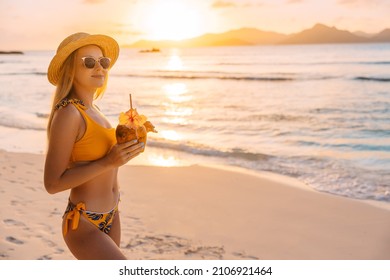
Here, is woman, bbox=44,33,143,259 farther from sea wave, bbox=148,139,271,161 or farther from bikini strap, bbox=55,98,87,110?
→ sea wave, bbox=148,139,271,161

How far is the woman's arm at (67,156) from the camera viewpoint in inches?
87.1

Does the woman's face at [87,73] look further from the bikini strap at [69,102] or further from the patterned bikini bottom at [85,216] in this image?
the patterned bikini bottom at [85,216]

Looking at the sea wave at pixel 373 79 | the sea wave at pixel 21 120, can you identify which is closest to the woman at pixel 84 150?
the sea wave at pixel 21 120

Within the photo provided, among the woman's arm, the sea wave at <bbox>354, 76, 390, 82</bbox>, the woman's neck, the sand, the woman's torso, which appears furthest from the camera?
the sea wave at <bbox>354, 76, 390, 82</bbox>

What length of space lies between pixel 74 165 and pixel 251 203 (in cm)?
441

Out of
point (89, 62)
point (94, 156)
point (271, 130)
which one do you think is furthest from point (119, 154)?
point (271, 130)

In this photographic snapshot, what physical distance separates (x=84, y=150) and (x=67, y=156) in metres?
0.12

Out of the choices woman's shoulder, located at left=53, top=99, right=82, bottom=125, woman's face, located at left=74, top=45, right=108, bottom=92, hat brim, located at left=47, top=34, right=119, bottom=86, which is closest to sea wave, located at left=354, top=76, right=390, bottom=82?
hat brim, located at left=47, top=34, right=119, bottom=86

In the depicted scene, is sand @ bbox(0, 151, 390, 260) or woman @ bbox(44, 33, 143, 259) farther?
sand @ bbox(0, 151, 390, 260)

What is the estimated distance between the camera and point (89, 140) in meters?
2.33

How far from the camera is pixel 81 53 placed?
246 cm

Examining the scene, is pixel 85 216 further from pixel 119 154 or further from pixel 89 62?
pixel 89 62

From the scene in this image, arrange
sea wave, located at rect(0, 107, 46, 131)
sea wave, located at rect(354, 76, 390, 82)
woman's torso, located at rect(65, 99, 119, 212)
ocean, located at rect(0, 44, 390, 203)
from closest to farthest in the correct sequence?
woman's torso, located at rect(65, 99, 119, 212) → ocean, located at rect(0, 44, 390, 203) → sea wave, located at rect(0, 107, 46, 131) → sea wave, located at rect(354, 76, 390, 82)

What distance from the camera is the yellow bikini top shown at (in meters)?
2.30
